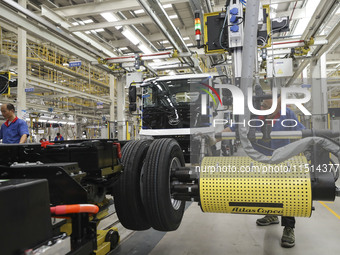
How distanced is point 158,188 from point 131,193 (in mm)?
288

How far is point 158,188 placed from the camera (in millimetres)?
2215

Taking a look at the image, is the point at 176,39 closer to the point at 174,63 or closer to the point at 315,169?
the point at 174,63

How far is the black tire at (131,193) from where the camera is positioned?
2346mm

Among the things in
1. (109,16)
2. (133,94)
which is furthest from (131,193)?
(109,16)

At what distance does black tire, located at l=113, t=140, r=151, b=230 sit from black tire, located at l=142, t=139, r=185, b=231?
12 centimetres

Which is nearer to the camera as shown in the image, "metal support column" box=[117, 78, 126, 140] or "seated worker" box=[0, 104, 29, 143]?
"seated worker" box=[0, 104, 29, 143]

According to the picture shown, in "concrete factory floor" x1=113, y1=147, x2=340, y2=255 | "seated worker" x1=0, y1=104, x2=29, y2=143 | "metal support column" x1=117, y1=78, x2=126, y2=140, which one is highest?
"metal support column" x1=117, y1=78, x2=126, y2=140

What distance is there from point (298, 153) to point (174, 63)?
7.59 m

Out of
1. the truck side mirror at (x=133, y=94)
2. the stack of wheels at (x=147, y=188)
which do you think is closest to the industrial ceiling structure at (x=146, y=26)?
the truck side mirror at (x=133, y=94)

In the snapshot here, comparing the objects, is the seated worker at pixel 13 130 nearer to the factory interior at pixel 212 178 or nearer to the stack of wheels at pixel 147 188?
the factory interior at pixel 212 178

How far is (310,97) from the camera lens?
6.51 ft

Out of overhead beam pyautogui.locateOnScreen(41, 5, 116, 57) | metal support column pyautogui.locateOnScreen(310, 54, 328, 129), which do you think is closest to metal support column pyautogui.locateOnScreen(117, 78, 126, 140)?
overhead beam pyautogui.locateOnScreen(41, 5, 116, 57)

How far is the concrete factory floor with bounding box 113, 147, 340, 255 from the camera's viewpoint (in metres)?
2.69

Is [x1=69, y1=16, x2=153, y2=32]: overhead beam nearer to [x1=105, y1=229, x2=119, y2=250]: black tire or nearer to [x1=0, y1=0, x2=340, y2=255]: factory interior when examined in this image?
[x1=0, y1=0, x2=340, y2=255]: factory interior
